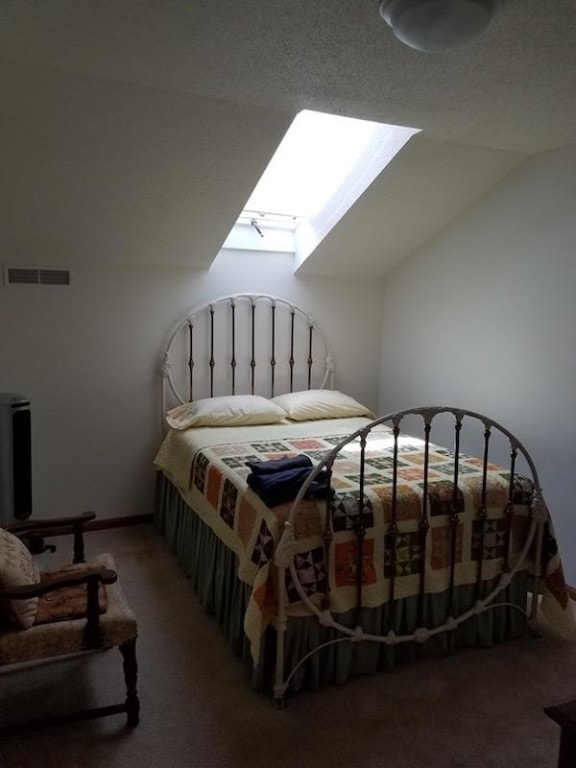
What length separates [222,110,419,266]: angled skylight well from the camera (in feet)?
10.8

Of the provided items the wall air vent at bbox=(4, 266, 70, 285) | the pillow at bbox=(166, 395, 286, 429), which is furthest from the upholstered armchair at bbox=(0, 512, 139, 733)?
the wall air vent at bbox=(4, 266, 70, 285)

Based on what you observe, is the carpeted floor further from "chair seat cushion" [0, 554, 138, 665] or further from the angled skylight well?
the angled skylight well

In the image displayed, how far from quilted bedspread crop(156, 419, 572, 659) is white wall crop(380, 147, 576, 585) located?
0.57 m

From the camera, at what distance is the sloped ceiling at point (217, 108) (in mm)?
1855

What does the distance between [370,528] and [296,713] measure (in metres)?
0.72

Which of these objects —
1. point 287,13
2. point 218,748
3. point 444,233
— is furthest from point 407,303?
point 218,748

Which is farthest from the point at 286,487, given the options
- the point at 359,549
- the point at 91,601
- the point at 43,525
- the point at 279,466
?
the point at 43,525

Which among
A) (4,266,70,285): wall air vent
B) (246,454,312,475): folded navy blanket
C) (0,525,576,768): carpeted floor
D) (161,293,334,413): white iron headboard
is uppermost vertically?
(4,266,70,285): wall air vent

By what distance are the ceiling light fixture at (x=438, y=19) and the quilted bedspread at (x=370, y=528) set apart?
5.29 ft

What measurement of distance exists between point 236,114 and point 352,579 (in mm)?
2028

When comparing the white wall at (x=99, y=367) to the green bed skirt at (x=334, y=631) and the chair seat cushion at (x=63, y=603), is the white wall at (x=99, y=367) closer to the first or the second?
the green bed skirt at (x=334, y=631)

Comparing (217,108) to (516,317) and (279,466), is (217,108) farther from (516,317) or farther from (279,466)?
(516,317)

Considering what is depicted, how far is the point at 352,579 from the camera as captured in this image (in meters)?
2.28

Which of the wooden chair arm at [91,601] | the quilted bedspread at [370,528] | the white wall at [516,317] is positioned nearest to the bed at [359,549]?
the quilted bedspread at [370,528]
